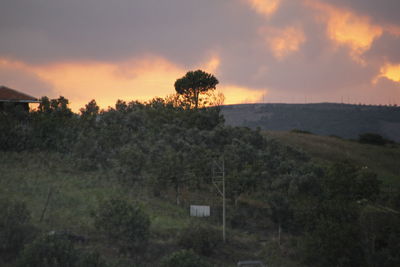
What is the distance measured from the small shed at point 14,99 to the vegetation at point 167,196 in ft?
5.93

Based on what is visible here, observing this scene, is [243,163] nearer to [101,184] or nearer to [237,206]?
[237,206]

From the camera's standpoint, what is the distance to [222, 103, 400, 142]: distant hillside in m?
130

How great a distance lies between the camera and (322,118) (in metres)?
142

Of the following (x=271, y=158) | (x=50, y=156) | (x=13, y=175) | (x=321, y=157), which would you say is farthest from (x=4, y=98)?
(x=321, y=157)

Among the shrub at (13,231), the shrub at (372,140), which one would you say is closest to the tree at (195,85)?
the shrub at (372,140)

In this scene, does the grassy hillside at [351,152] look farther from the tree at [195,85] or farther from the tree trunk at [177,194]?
the tree trunk at [177,194]

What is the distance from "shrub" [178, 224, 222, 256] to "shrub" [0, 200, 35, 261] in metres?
9.57

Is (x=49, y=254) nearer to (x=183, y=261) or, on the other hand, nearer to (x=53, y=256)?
(x=53, y=256)

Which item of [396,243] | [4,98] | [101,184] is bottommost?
[396,243]

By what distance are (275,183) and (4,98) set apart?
33.1 meters

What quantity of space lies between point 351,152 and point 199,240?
56230 mm

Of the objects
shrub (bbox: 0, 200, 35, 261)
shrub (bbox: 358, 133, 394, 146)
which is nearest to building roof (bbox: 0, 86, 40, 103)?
shrub (bbox: 0, 200, 35, 261)

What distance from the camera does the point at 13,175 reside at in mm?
36125

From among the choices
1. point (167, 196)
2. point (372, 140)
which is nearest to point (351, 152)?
point (372, 140)
